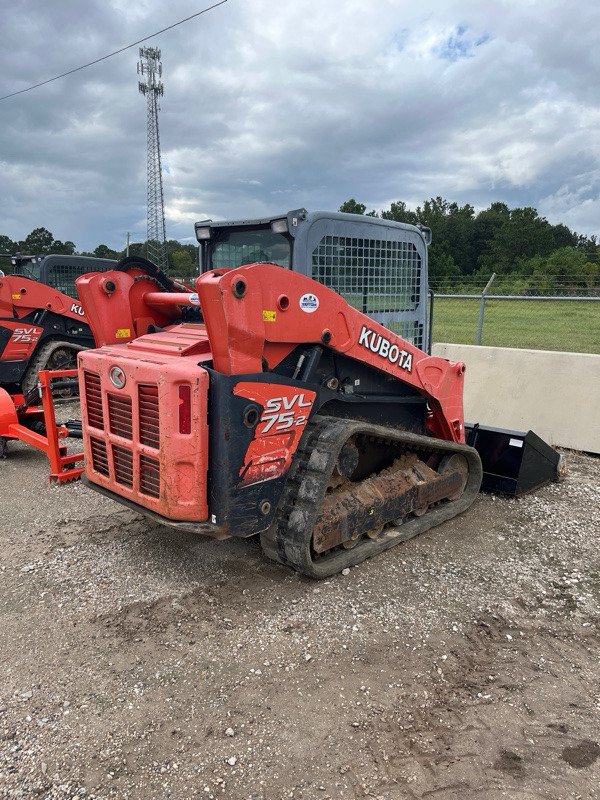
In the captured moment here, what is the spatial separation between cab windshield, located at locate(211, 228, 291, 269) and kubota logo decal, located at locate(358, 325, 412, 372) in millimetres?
741

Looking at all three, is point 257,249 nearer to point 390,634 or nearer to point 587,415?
point 390,634

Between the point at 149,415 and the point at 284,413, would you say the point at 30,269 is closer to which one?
the point at 149,415

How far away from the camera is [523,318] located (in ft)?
39.2

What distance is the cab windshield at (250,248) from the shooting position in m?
4.18

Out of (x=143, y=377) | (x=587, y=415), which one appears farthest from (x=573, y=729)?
(x=587, y=415)

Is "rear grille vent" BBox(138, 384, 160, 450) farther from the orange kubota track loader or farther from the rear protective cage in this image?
the rear protective cage

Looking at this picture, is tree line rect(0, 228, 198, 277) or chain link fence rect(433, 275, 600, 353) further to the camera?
tree line rect(0, 228, 198, 277)

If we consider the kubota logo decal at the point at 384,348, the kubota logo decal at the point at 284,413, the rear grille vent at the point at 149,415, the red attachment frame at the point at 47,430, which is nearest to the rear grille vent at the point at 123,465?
the rear grille vent at the point at 149,415

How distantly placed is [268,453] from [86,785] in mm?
1726

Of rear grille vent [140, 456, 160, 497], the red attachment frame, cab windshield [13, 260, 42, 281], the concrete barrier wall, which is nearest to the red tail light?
rear grille vent [140, 456, 160, 497]

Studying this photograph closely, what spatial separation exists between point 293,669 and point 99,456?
5.97 ft

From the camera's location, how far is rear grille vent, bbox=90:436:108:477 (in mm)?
3803

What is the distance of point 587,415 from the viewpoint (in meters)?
6.55

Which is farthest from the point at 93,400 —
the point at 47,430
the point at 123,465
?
the point at 47,430
